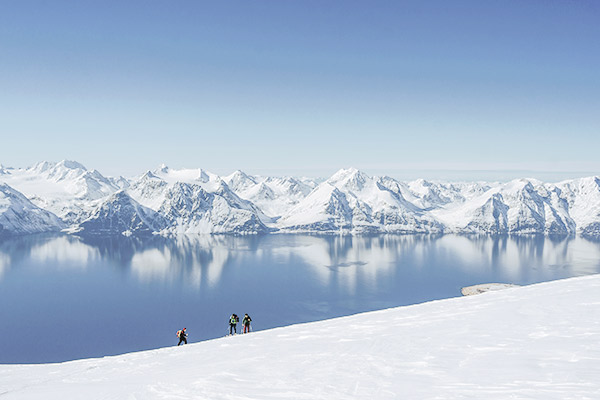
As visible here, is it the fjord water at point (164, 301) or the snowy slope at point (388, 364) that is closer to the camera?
the snowy slope at point (388, 364)

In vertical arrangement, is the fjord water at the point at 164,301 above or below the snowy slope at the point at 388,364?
below

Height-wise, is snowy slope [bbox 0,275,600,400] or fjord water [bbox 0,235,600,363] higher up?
snowy slope [bbox 0,275,600,400]

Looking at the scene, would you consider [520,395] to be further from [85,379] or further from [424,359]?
[85,379]

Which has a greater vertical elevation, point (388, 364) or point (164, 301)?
point (388, 364)

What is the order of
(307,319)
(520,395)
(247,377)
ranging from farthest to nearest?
1. (307,319)
2. (247,377)
3. (520,395)

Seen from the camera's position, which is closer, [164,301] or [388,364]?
[388,364]

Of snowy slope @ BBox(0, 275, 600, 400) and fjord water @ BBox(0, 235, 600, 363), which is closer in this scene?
snowy slope @ BBox(0, 275, 600, 400)

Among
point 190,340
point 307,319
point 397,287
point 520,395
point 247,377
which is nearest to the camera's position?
point 520,395

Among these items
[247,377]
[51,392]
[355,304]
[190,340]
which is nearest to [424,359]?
[247,377]
